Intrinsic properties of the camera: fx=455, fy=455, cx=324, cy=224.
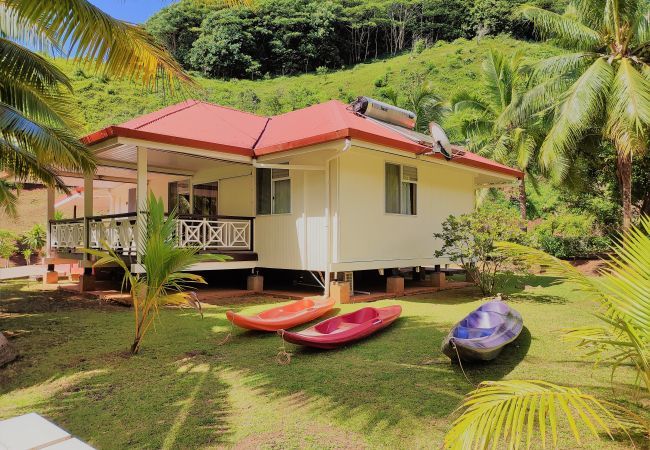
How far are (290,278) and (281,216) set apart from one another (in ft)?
8.36

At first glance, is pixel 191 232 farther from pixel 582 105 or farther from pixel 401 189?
pixel 582 105

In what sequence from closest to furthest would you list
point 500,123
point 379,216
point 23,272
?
point 379,216 < point 23,272 < point 500,123

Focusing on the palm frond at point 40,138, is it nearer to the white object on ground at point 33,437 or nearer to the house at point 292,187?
the house at point 292,187

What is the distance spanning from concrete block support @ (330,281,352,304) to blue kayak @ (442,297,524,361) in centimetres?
373

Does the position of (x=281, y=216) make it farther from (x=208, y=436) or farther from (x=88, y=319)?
(x=208, y=436)

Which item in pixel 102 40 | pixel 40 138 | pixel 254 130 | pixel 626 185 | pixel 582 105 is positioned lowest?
pixel 40 138

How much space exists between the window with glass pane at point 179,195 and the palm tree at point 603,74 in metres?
12.4

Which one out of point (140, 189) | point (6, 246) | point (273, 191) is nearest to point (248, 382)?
point (140, 189)

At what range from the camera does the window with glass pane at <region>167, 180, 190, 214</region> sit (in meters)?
15.2

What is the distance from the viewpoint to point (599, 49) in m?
16.6

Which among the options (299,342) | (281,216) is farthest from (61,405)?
(281,216)

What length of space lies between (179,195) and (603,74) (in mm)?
14516

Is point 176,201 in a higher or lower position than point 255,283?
higher

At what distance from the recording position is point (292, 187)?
11039 millimetres
